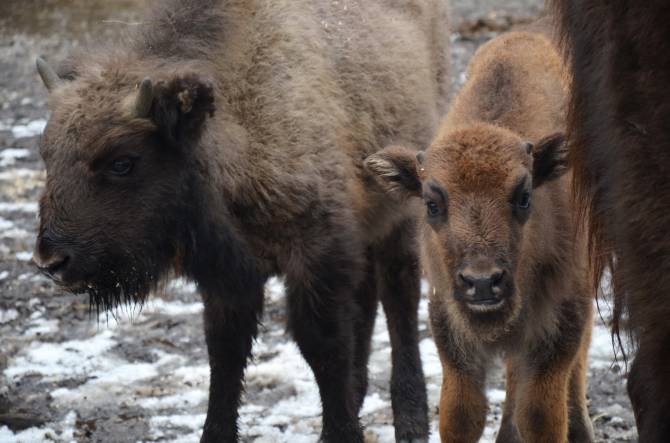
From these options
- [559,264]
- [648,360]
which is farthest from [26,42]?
[648,360]

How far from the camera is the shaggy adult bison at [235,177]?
4359 mm

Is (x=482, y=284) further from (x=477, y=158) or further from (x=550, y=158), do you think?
(x=550, y=158)

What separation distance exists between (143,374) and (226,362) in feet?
3.87

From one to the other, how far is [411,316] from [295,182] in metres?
1.43

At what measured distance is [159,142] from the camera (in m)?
4.49

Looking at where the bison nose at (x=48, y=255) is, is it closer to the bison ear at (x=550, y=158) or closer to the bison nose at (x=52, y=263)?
the bison nose at (x=52, y=263)

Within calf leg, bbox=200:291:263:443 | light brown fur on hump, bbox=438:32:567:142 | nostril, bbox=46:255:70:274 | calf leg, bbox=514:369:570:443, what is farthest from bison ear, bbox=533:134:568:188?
nostril, bbox=46:255:70:274

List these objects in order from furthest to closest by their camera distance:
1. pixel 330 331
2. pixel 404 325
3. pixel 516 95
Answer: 1. pixel 404 325
2. pixel 516 95
3. pixel 330 331

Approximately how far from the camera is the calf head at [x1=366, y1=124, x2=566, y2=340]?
13.5 ft

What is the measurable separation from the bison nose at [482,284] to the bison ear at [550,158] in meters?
0.64

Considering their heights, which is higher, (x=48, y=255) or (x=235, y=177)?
(x=235, y=177)

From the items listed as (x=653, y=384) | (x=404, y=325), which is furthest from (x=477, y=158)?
(x=404, y=325)

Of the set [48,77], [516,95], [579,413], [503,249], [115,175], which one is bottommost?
[579,413]

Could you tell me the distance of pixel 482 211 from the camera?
421cm
